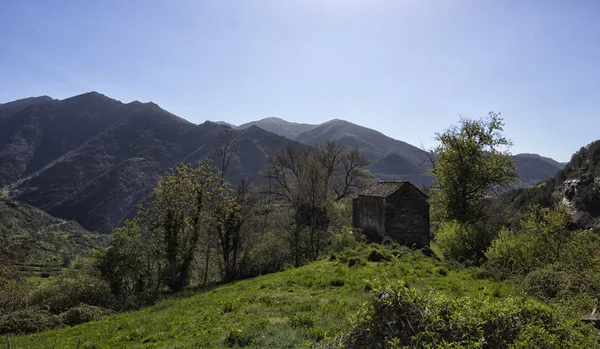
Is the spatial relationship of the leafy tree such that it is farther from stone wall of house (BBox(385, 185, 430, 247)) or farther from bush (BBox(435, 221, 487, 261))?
bush (BBox(435, 221, 487, 261))

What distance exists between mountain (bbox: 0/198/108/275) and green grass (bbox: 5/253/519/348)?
58050 millimetres

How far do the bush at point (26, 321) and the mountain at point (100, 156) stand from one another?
278 ft

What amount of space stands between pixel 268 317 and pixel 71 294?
12.6 meters

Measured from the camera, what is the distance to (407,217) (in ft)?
87.0

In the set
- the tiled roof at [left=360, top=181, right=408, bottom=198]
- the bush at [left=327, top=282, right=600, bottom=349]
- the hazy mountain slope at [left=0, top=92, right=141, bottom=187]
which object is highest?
the hazy mountain slope at [left=0, top=92, right=141, bottom=187]

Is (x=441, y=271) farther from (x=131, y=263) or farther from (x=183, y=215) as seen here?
(x=131, y=263)

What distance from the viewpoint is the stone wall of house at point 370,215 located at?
27234mm

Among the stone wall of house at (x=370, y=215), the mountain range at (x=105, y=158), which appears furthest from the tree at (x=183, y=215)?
the mountain range at (x=105, y=158)

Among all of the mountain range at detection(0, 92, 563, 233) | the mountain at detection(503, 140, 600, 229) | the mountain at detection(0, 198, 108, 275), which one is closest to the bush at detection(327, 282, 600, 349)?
the mountain at detection(503, 140, 600, 229)

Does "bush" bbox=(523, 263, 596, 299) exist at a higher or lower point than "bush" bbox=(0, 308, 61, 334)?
higher

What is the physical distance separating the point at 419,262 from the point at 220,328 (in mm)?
11695

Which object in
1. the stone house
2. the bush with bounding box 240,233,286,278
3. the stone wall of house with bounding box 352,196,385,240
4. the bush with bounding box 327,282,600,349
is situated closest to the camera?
the bush with bounding box 327,282,600,349

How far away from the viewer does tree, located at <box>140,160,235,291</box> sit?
22234 mm

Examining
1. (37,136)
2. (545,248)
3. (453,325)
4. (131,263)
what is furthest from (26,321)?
(37,136)
